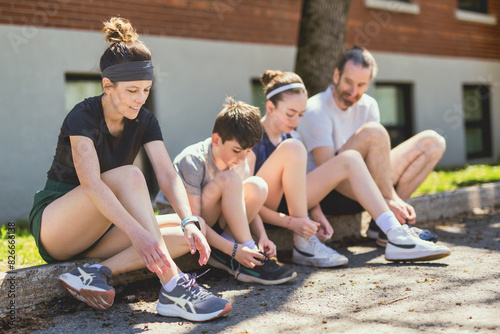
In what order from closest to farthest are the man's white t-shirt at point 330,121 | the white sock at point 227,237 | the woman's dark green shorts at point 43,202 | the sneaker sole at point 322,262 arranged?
1. the woman's dark green shorts at point 43,202
2. the white sock at point 227,237
3. the sneaker sole at point 322,262
4. the man's white t-shirt at point 330,121

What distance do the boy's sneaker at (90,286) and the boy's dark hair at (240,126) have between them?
107 centimetres

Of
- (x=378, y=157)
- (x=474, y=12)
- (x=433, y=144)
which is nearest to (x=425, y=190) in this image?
(x=433, y=144)

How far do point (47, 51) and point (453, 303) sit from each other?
541 centimetres

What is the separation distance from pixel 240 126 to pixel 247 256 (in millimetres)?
766

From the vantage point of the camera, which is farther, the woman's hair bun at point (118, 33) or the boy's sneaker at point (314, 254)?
the boy's sneaker at point (314, 254)

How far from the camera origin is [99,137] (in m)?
2.98

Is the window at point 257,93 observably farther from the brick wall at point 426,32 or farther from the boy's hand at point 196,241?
the boy's hand at point 196,241

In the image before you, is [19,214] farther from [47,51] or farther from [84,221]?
[84,221]

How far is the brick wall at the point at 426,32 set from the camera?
9.70 metres

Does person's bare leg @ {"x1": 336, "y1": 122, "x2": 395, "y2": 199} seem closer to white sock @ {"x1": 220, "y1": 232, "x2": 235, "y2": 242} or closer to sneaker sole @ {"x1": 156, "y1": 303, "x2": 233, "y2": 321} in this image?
white sock @ {"x1": 220, "y1": 232, "x2": 235, "y2": 242}

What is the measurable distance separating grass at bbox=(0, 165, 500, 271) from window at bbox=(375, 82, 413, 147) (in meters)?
1.72

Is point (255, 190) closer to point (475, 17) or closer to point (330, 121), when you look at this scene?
point (330, 121)

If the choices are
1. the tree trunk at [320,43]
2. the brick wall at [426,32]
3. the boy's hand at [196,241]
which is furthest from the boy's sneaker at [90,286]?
the brick wall at [426,32]

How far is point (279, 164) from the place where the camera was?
3.67 meters
